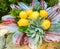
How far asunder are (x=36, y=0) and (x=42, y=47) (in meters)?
0.31

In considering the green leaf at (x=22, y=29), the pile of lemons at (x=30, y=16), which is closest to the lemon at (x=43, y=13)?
the pile of lemons at (x=30, y=16)

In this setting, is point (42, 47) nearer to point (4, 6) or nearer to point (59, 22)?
point (59, 22)

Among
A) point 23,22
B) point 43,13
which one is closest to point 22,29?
point 23,22

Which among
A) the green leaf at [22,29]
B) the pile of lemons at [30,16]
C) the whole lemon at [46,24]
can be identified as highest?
the pile of lemons at [30,16]

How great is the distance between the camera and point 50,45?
1.11 metres

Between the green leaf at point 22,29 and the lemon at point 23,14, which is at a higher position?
the lemon at point 23,14

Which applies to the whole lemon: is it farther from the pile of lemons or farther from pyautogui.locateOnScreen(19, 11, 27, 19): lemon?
pyautogui.locateOnScreen(19, 11, 27, 19): lemon

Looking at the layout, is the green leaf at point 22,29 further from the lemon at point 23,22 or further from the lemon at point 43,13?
the lemon at point 43,13

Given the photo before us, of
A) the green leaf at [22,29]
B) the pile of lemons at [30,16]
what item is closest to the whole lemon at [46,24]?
the pile of lemons at [30,16]

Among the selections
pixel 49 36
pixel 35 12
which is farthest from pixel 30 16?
pixel 49 36

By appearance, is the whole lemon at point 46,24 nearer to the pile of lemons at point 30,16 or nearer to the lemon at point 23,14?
the pile of lemons at point 30,16

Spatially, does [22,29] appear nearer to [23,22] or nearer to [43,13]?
[23,22]

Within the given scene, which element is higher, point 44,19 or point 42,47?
point 44,19

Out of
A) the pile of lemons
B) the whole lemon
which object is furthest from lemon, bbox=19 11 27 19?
the whole lemon
